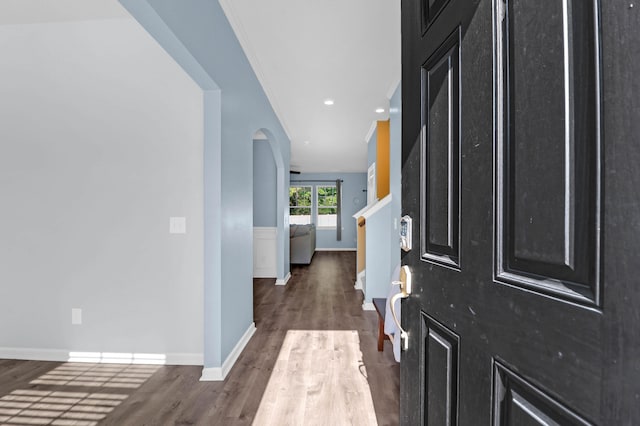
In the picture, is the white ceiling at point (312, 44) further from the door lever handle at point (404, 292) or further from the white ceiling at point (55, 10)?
the door lever handle at point (404, 292)

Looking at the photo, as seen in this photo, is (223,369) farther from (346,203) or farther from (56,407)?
(346,203)

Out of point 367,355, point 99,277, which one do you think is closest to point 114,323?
point 99,277

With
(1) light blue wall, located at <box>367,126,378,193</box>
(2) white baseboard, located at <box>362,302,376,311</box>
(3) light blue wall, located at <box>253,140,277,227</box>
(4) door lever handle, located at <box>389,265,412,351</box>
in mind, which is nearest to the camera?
(4) door lever handle, located at <box>389,265,412,351</box>

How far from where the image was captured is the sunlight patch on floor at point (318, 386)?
169cm

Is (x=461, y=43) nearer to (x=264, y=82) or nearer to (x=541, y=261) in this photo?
(x=541, y=261)

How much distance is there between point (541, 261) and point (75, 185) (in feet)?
9.94

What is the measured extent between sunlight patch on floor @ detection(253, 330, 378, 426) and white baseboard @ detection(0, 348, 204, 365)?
73cm

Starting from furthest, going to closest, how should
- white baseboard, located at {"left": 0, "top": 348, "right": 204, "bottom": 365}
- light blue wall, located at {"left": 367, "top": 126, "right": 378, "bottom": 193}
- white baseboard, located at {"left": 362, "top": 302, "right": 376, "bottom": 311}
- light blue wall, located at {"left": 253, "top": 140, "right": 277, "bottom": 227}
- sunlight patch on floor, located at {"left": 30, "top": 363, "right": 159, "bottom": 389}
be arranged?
light blue wall, located at {"left": 253, "top": 140, "right": 277, "bottom": 227} → light blue wall, located at {"left": 367, "top": 126, "right": 378, "bottom": 193} → white baseboard, located at {"left": 362, "top": 302, "right": 376, "bottom": 311} → white baseboard, located at {"left": 0, "top": 348, "right": 204, "bottom": 365} → sunlight patch on floor, located at {"left": 30, "top": 363, "right": 159, "bottom": 389}

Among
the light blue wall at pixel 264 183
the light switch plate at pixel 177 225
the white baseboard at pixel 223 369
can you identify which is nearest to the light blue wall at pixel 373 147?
the light blue wall at pixel 264 183

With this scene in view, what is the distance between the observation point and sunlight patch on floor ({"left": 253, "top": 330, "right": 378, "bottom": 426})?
1694mm

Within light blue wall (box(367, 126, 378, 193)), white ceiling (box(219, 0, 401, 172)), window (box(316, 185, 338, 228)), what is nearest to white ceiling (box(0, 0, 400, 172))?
white ceiling (box(219, 0, 401, 172))

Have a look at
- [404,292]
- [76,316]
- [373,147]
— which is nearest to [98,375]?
[76,316]

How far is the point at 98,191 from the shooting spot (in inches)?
92.4

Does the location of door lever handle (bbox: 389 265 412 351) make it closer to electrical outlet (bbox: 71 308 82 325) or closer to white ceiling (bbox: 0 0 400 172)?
white ceiling (bbox: 0 0 400 172)
